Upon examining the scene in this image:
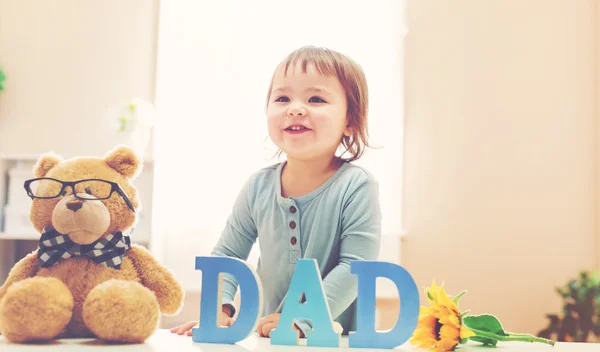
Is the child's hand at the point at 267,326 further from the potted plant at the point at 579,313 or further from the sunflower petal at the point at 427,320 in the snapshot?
the potted plant at the point at 579,313

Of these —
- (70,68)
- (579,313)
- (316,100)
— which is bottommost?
(579,313)

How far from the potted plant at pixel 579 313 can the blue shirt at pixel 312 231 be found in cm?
185

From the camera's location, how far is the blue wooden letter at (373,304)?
0.64m

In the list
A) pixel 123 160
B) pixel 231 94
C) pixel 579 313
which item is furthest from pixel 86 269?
pixel 579 313

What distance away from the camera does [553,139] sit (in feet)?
9.36

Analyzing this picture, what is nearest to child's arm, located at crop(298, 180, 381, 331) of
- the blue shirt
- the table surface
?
the blue shirt

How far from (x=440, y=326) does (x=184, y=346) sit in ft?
0.90

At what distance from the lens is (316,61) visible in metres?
0.88

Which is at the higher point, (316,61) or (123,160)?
(316,61)

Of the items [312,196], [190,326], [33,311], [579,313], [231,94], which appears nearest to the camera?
[33,311]

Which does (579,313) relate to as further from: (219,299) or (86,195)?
(86,195)

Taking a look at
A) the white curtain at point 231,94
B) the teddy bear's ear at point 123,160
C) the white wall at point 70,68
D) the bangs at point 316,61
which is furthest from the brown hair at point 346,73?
the white wall at point 70,68

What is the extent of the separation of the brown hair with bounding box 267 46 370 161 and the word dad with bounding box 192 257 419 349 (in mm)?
326

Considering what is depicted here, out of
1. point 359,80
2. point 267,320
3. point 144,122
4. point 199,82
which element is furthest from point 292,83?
point 199,82
